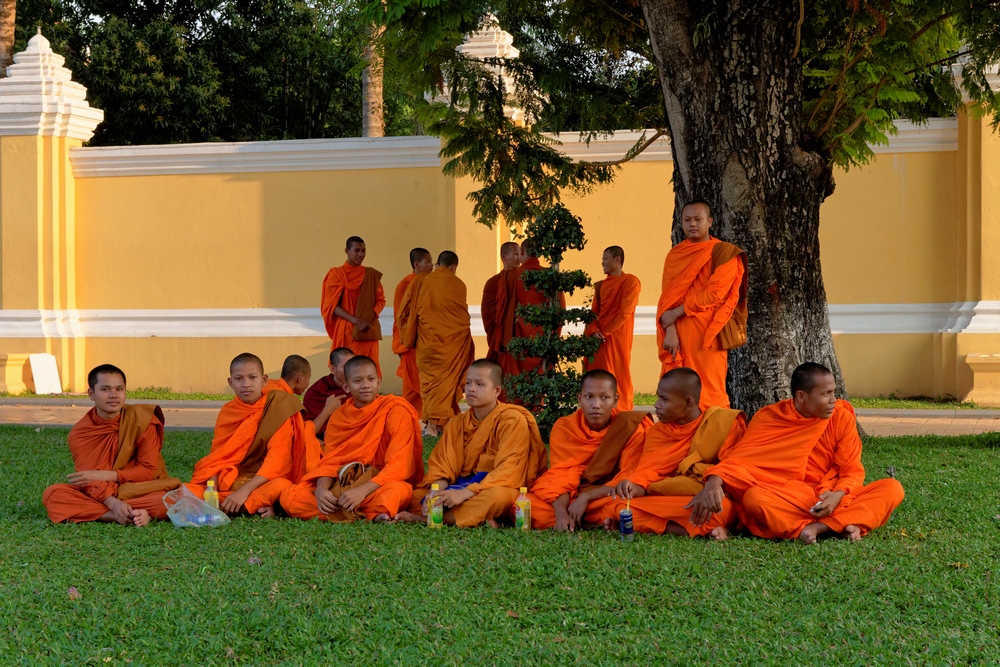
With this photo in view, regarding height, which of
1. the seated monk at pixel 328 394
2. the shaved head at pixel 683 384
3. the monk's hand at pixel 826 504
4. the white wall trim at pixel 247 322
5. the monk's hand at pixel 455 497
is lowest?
the monk's hand at pixel 455 497

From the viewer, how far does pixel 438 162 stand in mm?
12633

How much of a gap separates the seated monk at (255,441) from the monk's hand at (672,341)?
7.34ft

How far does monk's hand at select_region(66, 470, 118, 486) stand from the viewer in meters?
5.76

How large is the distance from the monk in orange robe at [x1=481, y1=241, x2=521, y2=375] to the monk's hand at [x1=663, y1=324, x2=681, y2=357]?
2.78 m

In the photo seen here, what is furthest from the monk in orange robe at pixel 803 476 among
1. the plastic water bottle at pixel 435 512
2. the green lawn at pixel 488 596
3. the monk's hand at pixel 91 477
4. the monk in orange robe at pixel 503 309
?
the monk in orange robe at pixel 503 309

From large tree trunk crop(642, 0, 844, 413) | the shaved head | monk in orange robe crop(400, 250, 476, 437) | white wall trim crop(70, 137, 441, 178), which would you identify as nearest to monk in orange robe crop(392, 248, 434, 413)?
monk in orange robe crop(400, 250, 476, 437)

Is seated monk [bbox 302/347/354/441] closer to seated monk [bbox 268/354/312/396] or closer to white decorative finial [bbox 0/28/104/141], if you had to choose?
seated monk [bbox 268/354/312/396]

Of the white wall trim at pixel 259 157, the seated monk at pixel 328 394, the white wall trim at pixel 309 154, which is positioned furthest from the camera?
the white wall trim at pixel 259 157

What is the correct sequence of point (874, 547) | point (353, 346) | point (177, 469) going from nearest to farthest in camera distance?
point (874, 547) → point (177, 469) → point (353, 346)

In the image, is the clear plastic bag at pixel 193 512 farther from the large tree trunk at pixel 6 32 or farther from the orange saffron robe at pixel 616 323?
the large tree trunk at pixel 6 32

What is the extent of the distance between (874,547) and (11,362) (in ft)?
35.7

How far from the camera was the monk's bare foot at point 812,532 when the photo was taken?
196 inches

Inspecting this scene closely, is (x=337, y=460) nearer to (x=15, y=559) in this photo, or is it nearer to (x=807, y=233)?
(x=15, y=559)

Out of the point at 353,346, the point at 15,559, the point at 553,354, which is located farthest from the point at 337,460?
the point at 353,346
